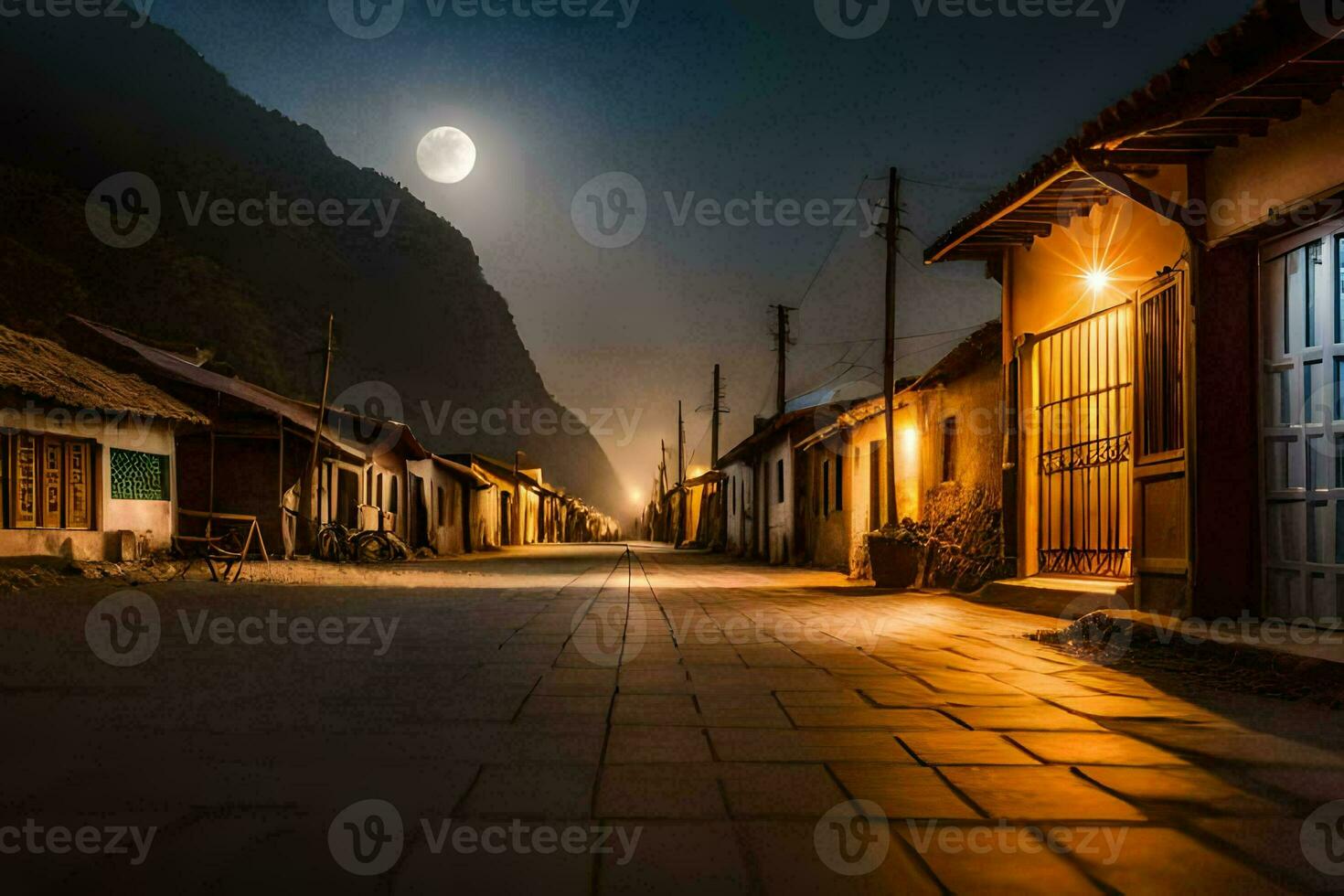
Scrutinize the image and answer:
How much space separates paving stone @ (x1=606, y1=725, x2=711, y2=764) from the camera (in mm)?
3234

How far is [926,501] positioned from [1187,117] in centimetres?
789

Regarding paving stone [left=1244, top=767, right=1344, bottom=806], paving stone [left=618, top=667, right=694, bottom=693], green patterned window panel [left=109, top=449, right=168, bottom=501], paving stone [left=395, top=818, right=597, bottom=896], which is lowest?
paving stone [left=618, top=667, right=694, bottom=693]

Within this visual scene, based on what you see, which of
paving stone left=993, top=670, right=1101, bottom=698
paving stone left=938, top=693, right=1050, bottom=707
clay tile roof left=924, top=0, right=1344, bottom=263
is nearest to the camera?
paving stone left=938, top=693, right=1050, bottom=707

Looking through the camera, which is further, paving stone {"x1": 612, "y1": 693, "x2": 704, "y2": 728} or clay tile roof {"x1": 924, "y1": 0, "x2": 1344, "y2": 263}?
clay tile roof {"x1": 924, "y1": 0, "x2": 1344, "y2": 263}

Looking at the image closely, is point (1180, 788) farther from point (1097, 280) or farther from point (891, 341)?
point (891, 341)

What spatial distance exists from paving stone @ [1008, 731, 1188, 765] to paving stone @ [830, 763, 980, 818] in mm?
547

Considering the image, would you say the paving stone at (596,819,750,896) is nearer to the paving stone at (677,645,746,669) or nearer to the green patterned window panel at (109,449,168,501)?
the paving stone at (677,645,746,669)

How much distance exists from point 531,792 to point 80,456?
1282cm

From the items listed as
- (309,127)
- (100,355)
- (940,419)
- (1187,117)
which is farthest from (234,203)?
(1187,117)

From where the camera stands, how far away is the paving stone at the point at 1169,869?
2072 millimetres

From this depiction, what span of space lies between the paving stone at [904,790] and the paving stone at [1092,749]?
55 cm

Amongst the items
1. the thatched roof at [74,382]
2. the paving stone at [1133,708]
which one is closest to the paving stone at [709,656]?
the paving stone at [1133,708]

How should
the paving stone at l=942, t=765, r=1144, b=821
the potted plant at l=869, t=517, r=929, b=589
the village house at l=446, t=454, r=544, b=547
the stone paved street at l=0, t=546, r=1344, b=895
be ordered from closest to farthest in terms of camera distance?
the stone paved street at l=0, t=546, r=1344, b=895 → the paving stone at l=942, t=765, r=1144, b=821 → the potted plant at l=869, t=517, r=929, b=589 → the village house at l=446, t=454, r=544, b=547

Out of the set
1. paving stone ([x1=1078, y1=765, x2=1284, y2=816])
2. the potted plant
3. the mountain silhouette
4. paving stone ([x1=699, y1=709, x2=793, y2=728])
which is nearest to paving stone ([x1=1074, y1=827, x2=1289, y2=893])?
paving stone ([x1=1078, y1=765, x2=1284, y2=816])
